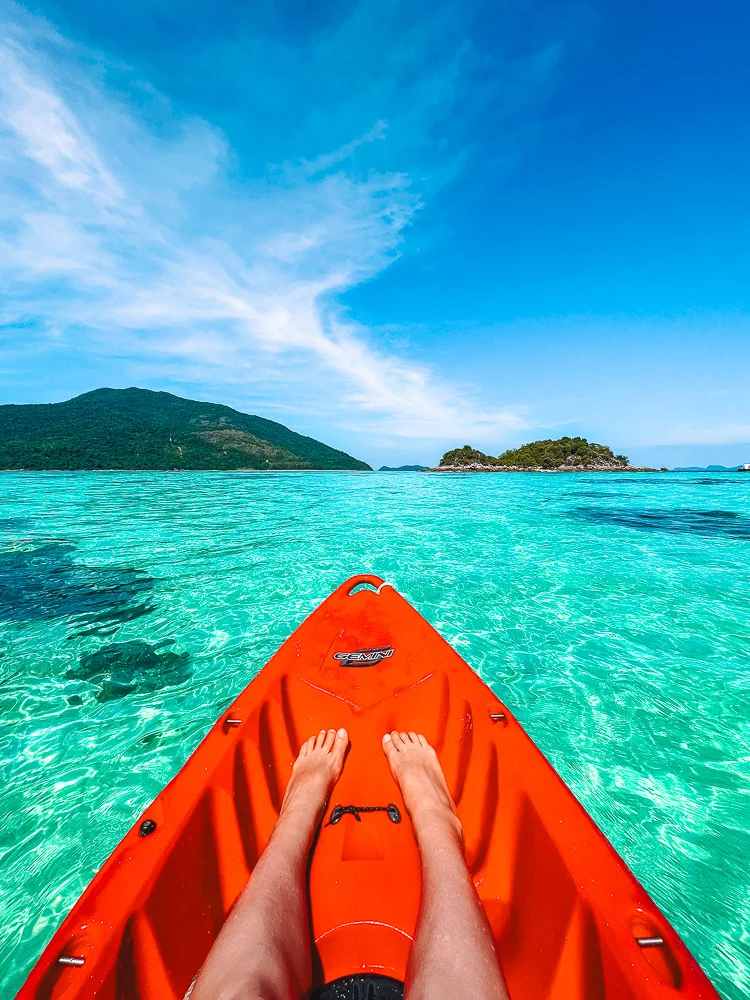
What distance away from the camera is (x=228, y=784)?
2.23m

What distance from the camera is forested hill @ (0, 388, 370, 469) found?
82375mm

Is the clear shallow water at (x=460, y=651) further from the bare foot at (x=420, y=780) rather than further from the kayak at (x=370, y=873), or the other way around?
the bare foot at (x=420, y=780)

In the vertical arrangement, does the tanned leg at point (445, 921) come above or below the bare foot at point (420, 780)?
above

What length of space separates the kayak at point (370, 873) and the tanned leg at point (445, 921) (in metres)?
0.17

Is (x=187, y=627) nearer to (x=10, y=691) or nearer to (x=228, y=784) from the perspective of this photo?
(x=10, y=691)

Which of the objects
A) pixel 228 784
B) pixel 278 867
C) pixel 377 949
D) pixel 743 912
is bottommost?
pixel 743 912

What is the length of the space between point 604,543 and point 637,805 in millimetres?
10101

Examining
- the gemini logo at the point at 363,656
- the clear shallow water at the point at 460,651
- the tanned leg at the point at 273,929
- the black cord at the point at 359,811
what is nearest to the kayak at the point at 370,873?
the black cord at the point at 359,811

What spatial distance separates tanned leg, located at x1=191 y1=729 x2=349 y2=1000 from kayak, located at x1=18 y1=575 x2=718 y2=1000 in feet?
0.52

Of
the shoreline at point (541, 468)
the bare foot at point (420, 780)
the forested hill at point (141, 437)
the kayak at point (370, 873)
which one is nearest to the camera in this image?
the kayak at point (370, 873)

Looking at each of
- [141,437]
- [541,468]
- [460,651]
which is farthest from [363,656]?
[141,437]

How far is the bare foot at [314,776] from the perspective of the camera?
2.37m

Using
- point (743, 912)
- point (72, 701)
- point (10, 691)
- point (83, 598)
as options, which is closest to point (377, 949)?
point (743, 912)

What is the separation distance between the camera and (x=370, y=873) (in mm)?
2105
